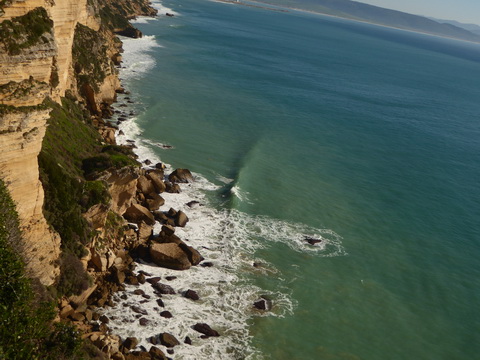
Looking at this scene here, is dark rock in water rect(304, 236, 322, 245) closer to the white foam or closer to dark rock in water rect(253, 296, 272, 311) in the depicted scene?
the white foam

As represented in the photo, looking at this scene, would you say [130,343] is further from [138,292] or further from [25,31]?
[25,31]

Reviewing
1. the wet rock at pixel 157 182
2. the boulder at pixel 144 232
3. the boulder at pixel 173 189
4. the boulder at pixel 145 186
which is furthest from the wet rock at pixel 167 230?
the boulder at pixel 173 189

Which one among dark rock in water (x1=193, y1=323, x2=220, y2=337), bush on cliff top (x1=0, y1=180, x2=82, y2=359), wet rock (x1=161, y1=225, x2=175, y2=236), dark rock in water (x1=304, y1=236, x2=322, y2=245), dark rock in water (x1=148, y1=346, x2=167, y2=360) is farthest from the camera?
dark rock in water (x1=304, y1=236, x2=322, y2=245)

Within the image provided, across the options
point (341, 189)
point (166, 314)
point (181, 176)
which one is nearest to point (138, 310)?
point (166, 314)

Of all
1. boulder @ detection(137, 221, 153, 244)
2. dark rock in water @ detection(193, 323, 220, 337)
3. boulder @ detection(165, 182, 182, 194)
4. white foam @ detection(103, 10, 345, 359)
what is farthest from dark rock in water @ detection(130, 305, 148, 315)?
boulder @ detection(165, 182, 182, 194)

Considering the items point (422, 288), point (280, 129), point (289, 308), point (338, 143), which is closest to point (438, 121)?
point (338, 143)

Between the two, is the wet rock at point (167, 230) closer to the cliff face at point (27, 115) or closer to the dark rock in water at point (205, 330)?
the dark rock in water at point (205, 330)
